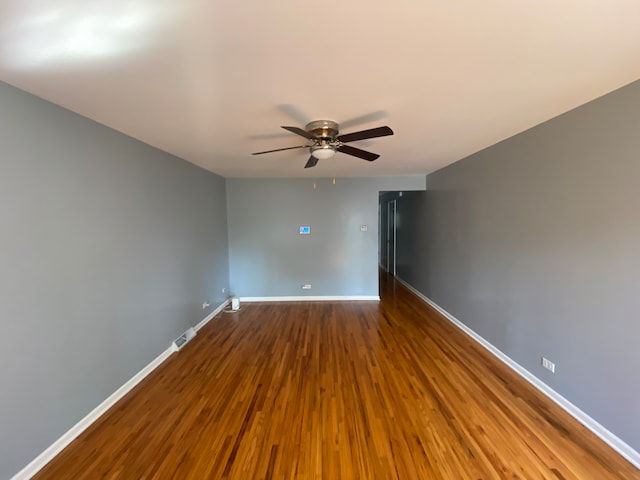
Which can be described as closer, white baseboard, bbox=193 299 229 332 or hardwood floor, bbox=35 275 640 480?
hardwood floor, bbox=35 275 640 480

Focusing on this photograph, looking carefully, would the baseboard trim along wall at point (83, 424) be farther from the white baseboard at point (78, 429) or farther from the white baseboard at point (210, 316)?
the white baseboard at point (210, 316)

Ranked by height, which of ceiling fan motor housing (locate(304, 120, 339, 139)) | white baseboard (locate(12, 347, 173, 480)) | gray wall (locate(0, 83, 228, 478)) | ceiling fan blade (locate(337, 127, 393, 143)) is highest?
ceiling fan motor housing (locate(304, 120, 339, 139))

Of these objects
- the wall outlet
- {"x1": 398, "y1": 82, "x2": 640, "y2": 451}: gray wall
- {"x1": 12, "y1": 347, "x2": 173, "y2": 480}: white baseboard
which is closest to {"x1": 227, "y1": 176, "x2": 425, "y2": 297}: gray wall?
{"x1": 398, "y1": 82, "x2": 640, "y2": 451}: gray wall

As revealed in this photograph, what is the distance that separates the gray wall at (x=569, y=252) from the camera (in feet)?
6.37

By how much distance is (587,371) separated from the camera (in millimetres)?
2229

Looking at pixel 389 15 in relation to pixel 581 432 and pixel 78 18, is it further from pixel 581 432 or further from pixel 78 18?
pixel 581 432

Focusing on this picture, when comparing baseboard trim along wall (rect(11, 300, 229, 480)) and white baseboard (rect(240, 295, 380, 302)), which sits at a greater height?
white baseboard (rect(240, 295, 380, 302))

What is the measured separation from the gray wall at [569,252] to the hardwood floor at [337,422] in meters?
0.35

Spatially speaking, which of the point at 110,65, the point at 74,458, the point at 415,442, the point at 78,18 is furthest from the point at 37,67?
the point at 415,442

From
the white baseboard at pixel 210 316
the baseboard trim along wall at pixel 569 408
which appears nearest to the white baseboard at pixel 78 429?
the white baseboard at pixel 210 316

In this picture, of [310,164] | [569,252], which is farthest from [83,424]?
[569,252]

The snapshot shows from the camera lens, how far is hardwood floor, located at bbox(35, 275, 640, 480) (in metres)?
1.87

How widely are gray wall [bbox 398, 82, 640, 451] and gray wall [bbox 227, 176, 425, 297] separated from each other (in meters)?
2.03

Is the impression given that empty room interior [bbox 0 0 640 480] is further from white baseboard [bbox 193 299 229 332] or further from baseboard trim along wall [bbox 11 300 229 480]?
white baseboard [bbox 193 299 229 332]
